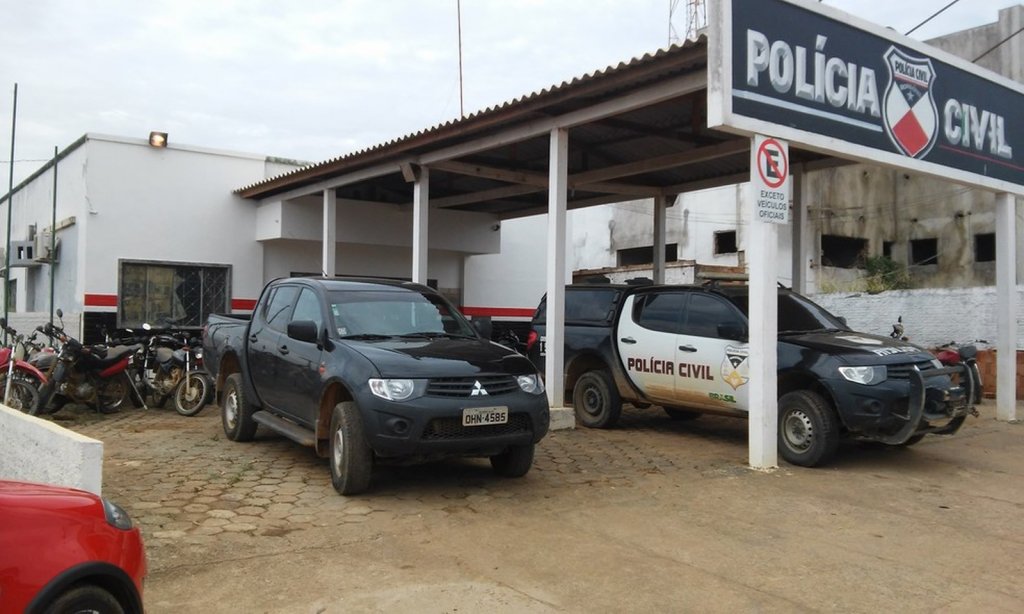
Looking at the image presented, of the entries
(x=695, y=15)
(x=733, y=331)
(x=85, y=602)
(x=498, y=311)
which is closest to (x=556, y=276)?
(x=733, y=331)

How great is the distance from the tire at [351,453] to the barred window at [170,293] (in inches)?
323

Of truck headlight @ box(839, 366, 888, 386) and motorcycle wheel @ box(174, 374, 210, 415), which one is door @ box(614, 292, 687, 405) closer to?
truck headlight @ box(839, 366, 888, 386)

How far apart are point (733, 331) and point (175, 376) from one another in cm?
752

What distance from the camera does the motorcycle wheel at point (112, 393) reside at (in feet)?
34.3

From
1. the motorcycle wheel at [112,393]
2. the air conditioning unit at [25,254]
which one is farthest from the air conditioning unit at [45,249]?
the motorcycle wheel at [112,393]

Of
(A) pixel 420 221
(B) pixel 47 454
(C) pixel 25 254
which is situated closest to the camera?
(B) pixel 47 454

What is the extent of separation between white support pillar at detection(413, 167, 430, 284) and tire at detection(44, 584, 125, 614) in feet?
29.6

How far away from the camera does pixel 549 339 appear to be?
9.68m

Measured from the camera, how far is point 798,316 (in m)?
8.58

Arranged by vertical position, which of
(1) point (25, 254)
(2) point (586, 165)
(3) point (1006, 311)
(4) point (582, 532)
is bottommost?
(4) point (582, 532)

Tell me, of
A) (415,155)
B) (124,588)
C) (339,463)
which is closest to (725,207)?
(415,155)

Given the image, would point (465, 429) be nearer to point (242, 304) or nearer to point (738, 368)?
point (738, 368)

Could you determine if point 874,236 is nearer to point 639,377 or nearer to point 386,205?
point 386,205

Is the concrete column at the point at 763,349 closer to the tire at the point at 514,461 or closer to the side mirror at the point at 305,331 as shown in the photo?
the tire at the point at 514,461
